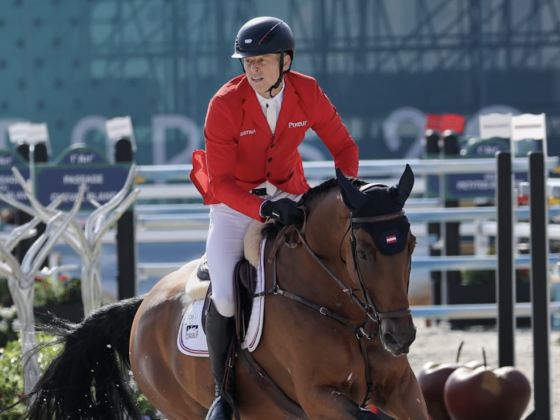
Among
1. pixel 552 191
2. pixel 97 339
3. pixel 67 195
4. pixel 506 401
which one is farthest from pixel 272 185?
pixel 67 195

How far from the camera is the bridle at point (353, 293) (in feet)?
11.1

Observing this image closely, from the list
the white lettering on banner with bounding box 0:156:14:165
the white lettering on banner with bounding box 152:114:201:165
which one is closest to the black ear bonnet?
the white lettering on banner with bounding box 0:156:14:165

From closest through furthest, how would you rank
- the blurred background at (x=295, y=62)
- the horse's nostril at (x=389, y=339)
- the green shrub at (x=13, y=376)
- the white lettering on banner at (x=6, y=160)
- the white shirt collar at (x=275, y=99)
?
the horse's nostril at (x=389, y=339), the white shirt collar at (x=275, y=99), the green shrub at (x=13, y=376), the white lettering on banner at (x=6, y=160), the blurred background at (x=295, y=62)

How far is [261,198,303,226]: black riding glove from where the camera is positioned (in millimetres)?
3699

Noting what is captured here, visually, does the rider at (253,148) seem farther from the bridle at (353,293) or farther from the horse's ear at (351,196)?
the horse's ear at (351,196)

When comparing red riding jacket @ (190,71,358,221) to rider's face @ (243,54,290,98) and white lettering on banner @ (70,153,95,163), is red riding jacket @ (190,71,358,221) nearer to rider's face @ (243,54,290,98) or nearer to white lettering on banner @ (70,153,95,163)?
rider's face @ (243,54,290,98)

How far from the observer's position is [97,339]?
5.16m

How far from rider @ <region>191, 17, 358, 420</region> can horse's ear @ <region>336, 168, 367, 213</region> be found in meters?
0.33

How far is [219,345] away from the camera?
4.04 m

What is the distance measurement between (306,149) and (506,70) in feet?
17.5

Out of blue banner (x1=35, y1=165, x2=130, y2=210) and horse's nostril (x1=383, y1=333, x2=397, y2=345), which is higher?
blue banner (x1=35, y1=165, x2=130, y2=210)

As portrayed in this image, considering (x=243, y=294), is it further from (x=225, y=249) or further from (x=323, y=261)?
(x=323, y=261)

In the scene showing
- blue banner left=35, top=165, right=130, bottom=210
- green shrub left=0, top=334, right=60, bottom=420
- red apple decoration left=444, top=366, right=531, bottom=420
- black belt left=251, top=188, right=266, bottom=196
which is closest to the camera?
black belt left=251, top=188, right=266, bottom=196

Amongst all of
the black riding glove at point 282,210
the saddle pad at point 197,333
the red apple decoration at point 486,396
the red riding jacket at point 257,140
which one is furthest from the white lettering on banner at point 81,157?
the black riding glove at point 282,210
